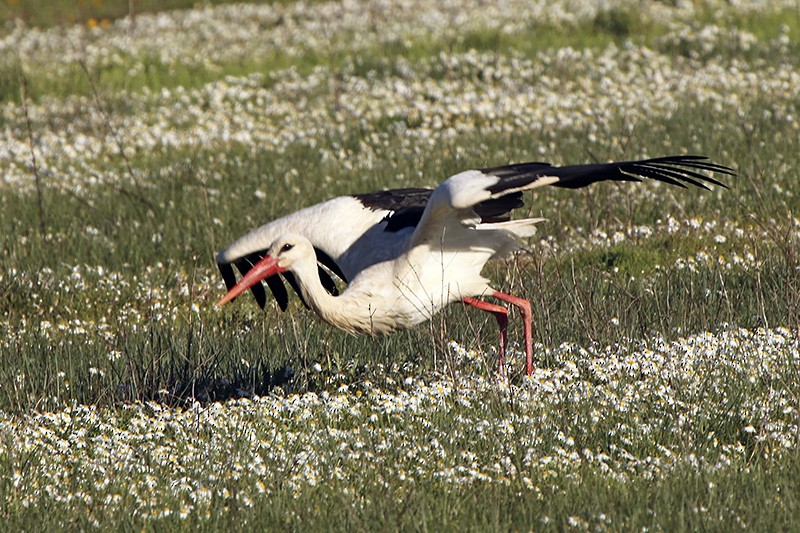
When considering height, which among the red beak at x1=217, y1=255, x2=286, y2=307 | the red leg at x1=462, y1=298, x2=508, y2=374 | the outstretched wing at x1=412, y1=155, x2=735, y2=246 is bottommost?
the red leg at x1=462, y1=298, x2=508, y2=374

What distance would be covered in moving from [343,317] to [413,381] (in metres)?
0.60

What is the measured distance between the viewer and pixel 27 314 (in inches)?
341

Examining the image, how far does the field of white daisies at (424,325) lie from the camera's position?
15.0 ft

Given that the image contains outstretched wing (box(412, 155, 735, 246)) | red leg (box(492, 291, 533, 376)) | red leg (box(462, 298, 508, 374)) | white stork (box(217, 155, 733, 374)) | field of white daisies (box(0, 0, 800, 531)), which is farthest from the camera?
red leg (box(462, 298, 508, 374))

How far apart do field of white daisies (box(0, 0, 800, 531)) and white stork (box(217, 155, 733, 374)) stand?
27cm

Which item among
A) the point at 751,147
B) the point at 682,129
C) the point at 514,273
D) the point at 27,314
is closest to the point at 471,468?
the point at 514,273

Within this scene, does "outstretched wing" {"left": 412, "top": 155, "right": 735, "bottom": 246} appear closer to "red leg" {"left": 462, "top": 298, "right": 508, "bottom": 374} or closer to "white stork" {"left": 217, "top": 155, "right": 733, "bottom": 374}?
"white stork" {"left": 217, "top": 155, "right": 733, "bottom": 374}

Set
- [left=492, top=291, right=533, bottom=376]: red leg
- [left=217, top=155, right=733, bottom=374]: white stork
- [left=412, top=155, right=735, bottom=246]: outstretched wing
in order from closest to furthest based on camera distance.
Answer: [left=412, top=155, right=735, bottom=246]: outstretched wing, [left=217, top=155, right=733, bottom=374]: white stork, [left=492, top=291, right=533, bottom=376]: red leg

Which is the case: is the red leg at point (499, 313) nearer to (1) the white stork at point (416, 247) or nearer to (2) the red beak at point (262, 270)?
(1) the white stork at point (416, 247)

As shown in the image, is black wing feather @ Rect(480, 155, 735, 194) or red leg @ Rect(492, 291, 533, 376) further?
red leg @ Rect(492, 291, 533, 376)

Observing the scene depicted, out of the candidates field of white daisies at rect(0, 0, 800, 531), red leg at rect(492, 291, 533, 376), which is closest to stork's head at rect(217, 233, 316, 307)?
field of white daisies at rect(0, 0, 800, 531)

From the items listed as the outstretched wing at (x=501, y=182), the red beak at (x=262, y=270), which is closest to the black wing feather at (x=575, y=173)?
the outstretched wing at (x=501, y=182)

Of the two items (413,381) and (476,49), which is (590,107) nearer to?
(476,49)

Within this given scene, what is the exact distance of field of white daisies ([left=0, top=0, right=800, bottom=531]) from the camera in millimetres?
4582
